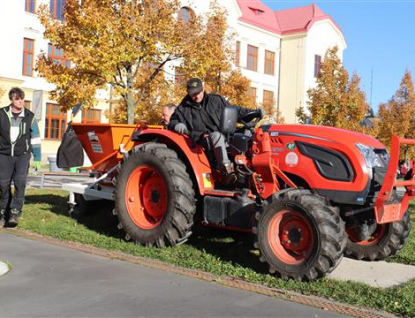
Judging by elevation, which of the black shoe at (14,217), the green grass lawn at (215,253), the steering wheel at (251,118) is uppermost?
the steering wheel at (251,118)

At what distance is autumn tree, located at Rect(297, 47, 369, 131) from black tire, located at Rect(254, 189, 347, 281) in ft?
70.6

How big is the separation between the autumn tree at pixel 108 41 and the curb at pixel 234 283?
9250 mm

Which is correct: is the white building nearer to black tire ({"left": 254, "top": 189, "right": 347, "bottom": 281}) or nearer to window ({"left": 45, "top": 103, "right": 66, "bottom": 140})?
window ({"left": 45, "top": 103, "right": 66, "bottom": 140})

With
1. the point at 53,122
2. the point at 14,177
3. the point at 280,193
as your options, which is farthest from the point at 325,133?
the point at 53,122

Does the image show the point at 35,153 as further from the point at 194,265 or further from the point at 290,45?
the point at 290,45

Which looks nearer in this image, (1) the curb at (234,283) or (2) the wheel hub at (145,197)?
(1) the curb at (234,283)

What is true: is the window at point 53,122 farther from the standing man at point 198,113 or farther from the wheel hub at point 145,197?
the standing man at point 198,113

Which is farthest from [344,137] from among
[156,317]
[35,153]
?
[35,153]

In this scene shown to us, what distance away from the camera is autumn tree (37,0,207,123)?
15.0 metres

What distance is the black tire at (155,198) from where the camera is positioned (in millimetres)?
6043

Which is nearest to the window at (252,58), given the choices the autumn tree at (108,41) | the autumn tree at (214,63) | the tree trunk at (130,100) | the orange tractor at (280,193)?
the autumn tree at (214,63)

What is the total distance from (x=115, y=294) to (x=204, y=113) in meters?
2.76

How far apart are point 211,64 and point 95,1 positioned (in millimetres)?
4316

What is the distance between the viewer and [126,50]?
1538cm
